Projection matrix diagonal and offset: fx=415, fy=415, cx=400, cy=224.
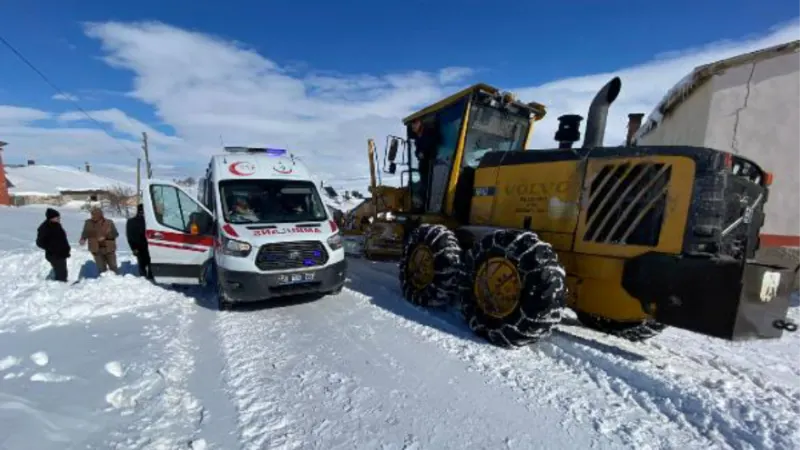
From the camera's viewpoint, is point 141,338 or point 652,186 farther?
point 141,338

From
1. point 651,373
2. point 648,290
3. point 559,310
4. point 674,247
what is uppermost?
point 674,247

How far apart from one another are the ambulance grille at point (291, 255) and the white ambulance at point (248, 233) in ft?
0.04

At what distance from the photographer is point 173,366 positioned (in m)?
3.80

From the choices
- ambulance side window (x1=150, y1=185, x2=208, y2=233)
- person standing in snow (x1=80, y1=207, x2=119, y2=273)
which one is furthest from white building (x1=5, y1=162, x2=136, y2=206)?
ambulance side window (x1=150, y1=185, x2=208, y2=233)

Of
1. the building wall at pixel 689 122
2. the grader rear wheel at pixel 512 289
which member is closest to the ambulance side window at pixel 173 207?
the grader rear wheel at pixel 512 289

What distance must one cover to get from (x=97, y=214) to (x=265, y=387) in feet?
20.2

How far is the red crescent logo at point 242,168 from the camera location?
21.2 ft

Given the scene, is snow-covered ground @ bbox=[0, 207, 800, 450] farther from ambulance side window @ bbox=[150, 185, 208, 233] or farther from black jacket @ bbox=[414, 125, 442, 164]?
black jacket @ bbox=[414, 125, 442, 164]

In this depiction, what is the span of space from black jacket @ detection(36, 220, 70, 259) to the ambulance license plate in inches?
171

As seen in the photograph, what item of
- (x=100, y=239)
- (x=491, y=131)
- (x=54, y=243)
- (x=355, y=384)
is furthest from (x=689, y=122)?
(x=54, y=243)

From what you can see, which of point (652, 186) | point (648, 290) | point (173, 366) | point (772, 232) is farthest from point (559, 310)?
A: point (772, 232)

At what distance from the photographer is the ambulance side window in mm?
6199

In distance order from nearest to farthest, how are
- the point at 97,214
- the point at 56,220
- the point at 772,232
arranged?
the point at 56,220 < the point at 97,214 < the point at 772,232

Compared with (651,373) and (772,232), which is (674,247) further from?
(772,232)
